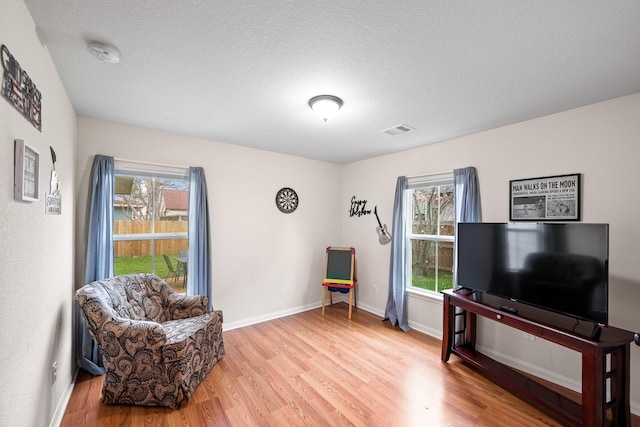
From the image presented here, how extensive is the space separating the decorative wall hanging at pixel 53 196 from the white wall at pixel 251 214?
91 centimetres

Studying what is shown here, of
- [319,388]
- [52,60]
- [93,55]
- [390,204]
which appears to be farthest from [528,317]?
[52,60]

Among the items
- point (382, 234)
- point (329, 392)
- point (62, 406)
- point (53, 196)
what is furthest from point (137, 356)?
point (382, 234)

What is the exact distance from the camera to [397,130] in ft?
9.60

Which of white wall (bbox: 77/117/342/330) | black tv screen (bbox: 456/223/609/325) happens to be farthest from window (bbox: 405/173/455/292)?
white wall (bbox: 77/117/342/330)

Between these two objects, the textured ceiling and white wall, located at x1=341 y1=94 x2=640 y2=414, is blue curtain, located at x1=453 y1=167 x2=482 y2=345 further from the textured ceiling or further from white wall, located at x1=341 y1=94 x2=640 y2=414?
the textured ceiling

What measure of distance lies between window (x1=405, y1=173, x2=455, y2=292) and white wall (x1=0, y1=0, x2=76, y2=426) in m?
3.54

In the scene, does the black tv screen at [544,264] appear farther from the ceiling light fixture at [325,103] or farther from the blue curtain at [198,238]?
the blue curtain at [198,238]

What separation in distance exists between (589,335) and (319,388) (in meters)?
1.99

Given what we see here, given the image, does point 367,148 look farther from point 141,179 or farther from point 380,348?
point 141,179

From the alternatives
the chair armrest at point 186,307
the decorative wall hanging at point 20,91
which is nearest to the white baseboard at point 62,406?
the chair armrest at point 186,307

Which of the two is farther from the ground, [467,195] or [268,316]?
[467,195]

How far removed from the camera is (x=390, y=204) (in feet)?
12.9

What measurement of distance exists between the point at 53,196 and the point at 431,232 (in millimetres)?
3763

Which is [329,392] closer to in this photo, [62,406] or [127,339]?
[127,339]
